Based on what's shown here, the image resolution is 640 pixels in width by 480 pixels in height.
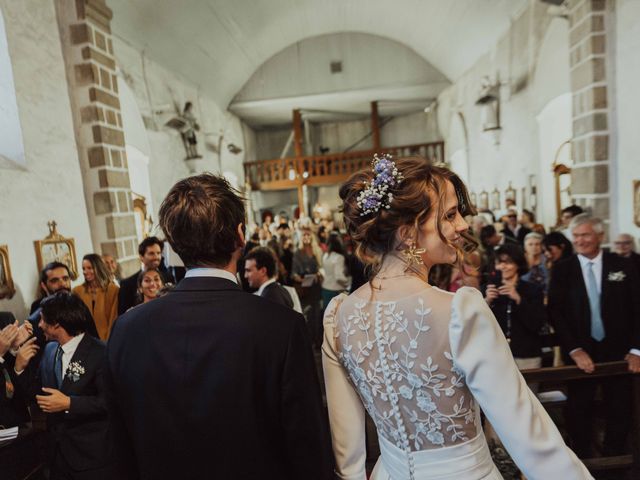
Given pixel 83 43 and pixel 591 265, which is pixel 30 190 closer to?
pixel 83 43

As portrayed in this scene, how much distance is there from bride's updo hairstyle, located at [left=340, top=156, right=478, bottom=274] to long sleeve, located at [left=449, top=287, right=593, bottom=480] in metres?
0.26

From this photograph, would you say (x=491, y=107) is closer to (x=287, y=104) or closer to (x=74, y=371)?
(x=287, y=104)

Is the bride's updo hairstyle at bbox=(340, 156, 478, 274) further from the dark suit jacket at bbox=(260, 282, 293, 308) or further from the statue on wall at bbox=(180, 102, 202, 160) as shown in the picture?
the statue on wall at bbox=(180, 102, 202, 160)

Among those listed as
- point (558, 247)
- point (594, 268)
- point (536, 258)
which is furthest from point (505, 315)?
point (558, 247)

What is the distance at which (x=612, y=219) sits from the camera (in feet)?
16.6

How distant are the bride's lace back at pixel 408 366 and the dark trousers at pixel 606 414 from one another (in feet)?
7.11

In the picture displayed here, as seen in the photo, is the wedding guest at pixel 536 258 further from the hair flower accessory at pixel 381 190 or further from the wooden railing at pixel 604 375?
the hair flower accessory at pixel 381 190

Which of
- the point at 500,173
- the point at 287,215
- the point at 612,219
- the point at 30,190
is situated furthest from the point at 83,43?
the point at 287,215

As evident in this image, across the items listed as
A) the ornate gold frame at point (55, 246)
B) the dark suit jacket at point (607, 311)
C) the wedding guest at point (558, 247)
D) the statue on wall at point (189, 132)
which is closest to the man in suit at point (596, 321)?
the dark suit jacket at point (607, 311)

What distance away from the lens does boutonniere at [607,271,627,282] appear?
9.68ft

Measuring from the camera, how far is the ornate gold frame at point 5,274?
146 inches

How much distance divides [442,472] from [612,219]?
491 centimetres

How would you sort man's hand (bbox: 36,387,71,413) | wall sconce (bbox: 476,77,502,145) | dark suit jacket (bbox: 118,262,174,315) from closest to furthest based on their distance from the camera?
man's hand (bbox: 36,387,71,413) → dark suit jacket (bbox: 118,262,174,315) → wall sconce (bbox: 476,77,502,145)

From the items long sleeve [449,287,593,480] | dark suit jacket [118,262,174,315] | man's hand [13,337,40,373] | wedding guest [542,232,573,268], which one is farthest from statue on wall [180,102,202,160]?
long sleeve [449,287,593,480]
